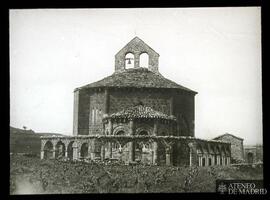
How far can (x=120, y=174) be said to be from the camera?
14.3 m

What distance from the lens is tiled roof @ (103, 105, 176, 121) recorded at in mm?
15956

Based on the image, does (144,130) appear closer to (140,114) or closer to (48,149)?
(140,114)

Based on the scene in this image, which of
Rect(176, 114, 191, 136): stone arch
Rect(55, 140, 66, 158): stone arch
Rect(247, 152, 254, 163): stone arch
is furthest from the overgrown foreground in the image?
Rect(176, 114, 191, 136): stone arch

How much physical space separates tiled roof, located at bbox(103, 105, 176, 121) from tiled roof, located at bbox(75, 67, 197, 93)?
759mm

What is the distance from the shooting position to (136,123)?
658 inches

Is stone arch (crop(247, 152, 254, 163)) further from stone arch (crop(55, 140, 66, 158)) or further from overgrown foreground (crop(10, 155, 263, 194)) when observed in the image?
stone arch (crop(55, 140, 66, 158))

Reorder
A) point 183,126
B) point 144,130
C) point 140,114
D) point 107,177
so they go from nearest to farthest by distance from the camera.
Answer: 1. point 107,177
2. point 183,126
3. point 140,114
4. point 144,130

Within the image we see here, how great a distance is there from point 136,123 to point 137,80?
149cm

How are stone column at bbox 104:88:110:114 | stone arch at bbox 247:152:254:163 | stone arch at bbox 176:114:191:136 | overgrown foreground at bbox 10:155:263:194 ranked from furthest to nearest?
stone column at bbox 104:88:110:114, stone arch at bbox 176:114:191:136, stone arch at bbox 247:152:254:163, overgrown foreground at bbox 10:155:263:194

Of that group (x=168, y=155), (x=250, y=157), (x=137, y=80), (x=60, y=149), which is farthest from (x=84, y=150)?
(x=250, y=157)

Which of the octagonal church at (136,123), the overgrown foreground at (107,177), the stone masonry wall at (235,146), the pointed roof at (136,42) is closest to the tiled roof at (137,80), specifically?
the octagonal church at (136,123)

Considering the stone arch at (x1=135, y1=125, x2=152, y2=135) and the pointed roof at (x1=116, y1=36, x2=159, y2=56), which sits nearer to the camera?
the pointed roof at (x1=116, y1=36, x2=159, y2=56)
